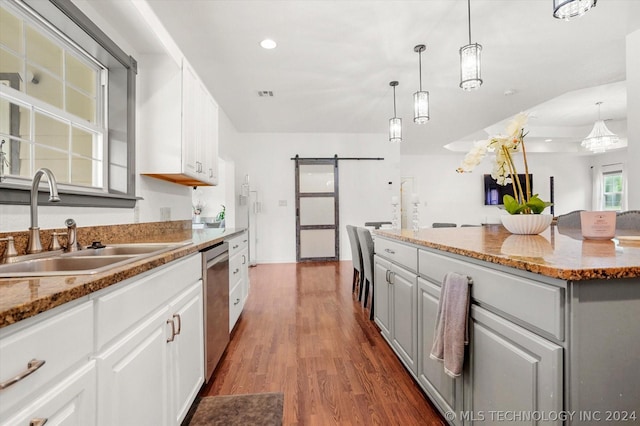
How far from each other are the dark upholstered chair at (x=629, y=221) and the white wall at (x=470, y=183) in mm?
6986

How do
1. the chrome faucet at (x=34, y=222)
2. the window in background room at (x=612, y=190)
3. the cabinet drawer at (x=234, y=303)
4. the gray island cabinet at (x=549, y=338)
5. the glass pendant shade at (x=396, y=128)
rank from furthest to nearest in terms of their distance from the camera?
the window in background room at (x=612, y=190) < the glass pendant shade at (x=396, y=128) < the cabinet drawer at (x=234, y=303) < the chrome faucet at (x=34, y=222) < the gray island cabinet at (x=549, y=338)

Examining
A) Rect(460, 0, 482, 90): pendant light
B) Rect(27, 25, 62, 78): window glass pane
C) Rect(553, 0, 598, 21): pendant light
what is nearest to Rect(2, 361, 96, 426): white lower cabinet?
Rect(27, 25, 62, 78): window glass pane

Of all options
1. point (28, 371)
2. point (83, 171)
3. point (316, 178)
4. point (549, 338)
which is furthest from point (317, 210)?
point (28, 371)

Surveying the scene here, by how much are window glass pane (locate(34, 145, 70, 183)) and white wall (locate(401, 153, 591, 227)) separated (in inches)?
331

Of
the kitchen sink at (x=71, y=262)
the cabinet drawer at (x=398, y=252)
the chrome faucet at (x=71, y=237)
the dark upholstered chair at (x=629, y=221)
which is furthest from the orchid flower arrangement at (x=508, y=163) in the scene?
the chrome faucet at (x=71, y=237)

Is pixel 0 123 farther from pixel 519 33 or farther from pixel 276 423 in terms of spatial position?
pixel 519 33

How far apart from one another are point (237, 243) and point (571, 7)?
2.67 metres

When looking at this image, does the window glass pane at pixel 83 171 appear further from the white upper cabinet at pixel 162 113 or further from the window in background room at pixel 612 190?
the window in background room at pixel 612 190

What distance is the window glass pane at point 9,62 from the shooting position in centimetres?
139

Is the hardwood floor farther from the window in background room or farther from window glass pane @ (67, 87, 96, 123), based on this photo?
the window in background room

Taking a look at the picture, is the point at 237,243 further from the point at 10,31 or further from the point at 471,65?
the point at 471,65

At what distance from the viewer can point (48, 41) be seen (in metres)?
1.65

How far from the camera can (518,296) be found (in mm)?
912

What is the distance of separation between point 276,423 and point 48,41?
93.2 inches
